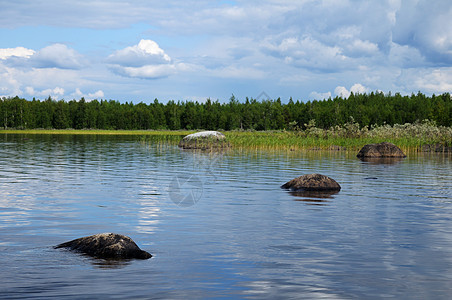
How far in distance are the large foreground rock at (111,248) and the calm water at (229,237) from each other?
0.94 ft

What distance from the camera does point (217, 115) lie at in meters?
160

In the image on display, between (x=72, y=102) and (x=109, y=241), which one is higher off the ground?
(x=72, y=102)

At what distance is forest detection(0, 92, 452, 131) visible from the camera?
144 m

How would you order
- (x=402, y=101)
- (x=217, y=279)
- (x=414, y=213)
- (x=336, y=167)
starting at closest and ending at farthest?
(x=217, y=279), (x=414, y=213), (x=336, y=167), (x=402, y=101)

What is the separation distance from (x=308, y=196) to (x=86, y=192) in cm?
890

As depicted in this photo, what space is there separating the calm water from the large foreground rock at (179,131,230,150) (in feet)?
106

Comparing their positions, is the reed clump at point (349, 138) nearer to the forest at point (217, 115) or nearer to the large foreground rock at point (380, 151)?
the large foreground rock at point (380, 151)

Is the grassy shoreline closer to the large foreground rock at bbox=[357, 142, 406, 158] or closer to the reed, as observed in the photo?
the reed

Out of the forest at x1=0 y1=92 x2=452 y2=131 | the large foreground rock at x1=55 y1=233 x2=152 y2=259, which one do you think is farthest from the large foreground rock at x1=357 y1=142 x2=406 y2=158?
the forest at x1=0 y1=92 x2=452 y2=131

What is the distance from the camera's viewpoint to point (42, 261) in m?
10.6

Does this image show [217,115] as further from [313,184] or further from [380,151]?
[313,184]

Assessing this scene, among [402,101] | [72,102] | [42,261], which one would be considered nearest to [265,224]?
[42,261]

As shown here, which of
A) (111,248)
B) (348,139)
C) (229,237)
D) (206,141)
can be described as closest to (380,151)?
(348,139)

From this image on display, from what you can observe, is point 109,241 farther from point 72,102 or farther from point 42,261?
point 72,102
